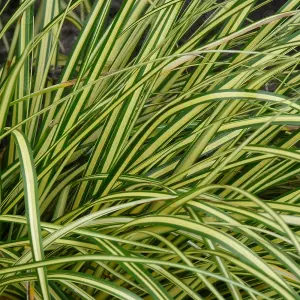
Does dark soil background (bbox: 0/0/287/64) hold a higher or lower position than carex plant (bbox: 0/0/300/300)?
higher

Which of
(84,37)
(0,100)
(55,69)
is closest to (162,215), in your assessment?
(0,100)

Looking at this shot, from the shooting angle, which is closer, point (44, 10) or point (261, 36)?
point (261, 36)

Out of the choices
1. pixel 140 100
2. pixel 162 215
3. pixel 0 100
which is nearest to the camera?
pixel 162 215

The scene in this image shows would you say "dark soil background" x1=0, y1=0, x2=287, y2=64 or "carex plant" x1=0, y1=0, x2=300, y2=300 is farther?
"dark soil background" x1=0, y1=0, x2=287, y2=64

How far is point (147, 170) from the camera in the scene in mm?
1049

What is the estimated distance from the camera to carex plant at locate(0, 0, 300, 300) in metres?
0.77

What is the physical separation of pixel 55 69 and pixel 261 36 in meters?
0.43

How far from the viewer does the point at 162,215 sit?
79 cm

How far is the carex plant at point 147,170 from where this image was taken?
765 millimetres

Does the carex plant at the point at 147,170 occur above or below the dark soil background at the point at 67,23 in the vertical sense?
below

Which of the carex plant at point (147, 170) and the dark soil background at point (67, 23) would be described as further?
the dark soil background at point (67, 23)

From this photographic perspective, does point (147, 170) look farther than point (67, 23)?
No

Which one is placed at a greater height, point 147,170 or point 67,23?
point 67,23

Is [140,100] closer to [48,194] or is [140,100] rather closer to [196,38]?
[196,38]
